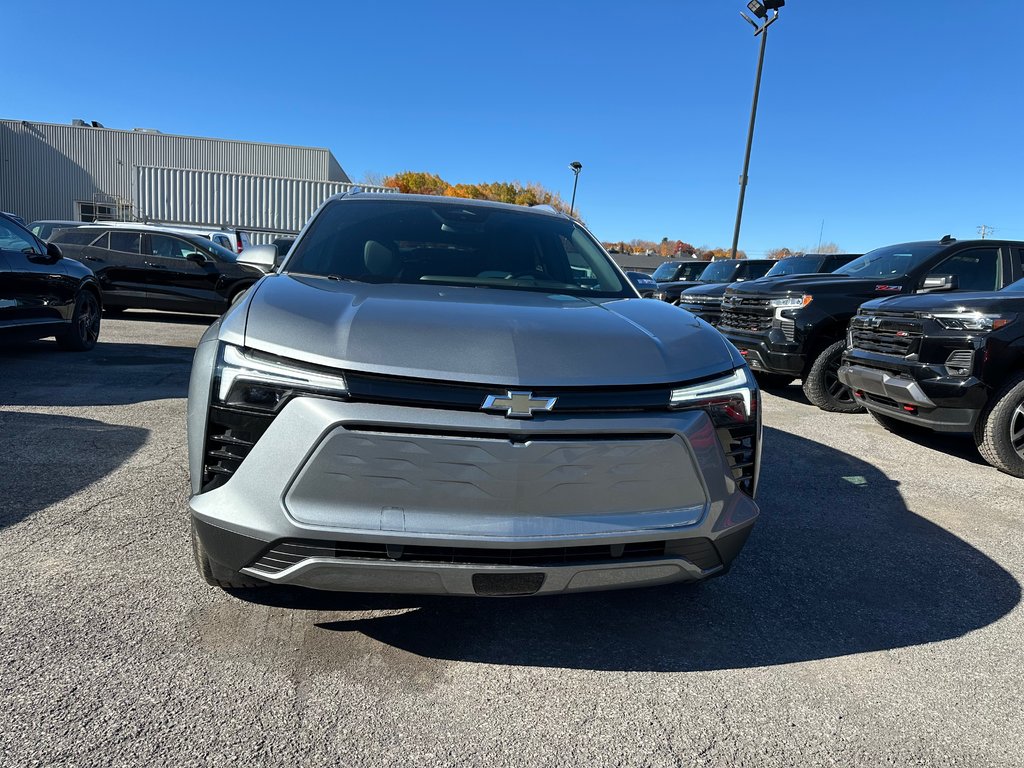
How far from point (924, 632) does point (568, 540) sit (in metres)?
1.69

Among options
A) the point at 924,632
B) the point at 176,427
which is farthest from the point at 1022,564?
the point at 176,427

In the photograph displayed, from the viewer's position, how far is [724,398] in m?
2.16

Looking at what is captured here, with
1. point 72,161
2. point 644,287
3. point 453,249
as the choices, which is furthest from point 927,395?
point 72,161

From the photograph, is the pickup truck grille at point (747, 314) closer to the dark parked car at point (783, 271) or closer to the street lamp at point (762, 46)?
the dark parked car at point (783, 271)

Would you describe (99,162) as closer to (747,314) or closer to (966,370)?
(747,314)

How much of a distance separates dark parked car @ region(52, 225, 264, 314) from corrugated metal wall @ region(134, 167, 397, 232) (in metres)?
15.0

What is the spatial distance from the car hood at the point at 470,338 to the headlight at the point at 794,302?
507 cm

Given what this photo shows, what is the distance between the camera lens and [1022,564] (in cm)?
332

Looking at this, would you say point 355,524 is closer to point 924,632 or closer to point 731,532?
point 731,532

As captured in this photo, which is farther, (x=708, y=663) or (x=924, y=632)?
(x=924, y=632)

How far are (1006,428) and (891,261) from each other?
3567 millimetres

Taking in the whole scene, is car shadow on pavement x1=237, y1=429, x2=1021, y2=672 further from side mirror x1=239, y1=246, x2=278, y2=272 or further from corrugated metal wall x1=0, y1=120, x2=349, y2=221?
corrugated metal wall x1=0, y1=120, x2=349, y2=221

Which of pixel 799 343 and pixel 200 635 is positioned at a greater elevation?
pixel 799 343

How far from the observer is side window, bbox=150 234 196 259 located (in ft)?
38.9
